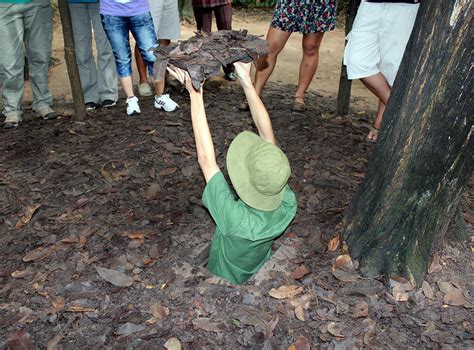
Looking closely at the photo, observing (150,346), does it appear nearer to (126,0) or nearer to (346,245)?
(346,245)

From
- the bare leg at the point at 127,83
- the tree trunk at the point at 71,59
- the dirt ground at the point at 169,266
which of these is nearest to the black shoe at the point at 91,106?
the tree trunk at the point at 71,59

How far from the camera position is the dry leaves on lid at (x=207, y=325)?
2.42 meters

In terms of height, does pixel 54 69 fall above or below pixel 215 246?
below

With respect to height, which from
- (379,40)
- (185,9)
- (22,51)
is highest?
(379,40)

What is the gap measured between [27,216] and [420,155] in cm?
258

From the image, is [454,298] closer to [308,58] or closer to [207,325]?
[207,325]

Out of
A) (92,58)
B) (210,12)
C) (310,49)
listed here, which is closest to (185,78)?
(310,49)

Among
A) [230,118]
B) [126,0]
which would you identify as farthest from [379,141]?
[126,0]

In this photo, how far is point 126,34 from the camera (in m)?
4.46

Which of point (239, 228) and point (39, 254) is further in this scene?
point (39, 254)

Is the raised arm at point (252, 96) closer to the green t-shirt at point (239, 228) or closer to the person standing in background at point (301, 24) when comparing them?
the green t-shirt at point (239, 228)

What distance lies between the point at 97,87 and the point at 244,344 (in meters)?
3.57

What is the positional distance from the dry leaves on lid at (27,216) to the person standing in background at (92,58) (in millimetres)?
1839

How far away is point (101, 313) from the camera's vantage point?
2537mm
